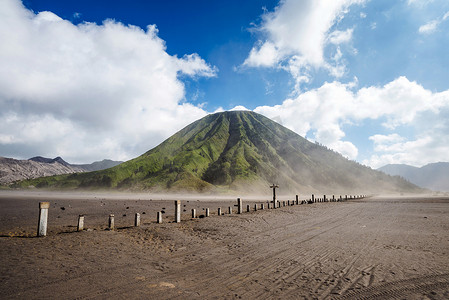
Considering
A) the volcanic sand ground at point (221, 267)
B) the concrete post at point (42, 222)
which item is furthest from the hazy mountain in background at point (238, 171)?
the volcanic sand ground at point (221, 267)

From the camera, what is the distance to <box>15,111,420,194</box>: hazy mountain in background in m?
120

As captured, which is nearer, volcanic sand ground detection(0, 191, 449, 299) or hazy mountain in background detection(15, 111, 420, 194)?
volcanic sand ground detection(0, 191, 449, 299)

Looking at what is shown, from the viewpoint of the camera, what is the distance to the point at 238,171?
128250 millimetres

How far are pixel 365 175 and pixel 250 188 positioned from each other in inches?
4111

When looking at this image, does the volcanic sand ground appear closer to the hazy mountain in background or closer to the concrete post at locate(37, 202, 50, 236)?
the concrete post at locate(37, 202, 50, 236)

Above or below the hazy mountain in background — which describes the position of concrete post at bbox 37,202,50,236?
below

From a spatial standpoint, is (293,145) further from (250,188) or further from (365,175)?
(250,188)

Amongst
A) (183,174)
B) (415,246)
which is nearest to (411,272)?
(415,246)

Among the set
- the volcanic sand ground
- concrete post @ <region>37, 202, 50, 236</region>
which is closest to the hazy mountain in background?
concrete post @ <region>37, 202, 50, 236</region>

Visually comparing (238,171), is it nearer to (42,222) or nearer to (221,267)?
A: (42,222)

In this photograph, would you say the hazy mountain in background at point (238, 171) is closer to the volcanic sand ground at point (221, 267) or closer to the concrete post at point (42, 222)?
the concrete post at point (42, 222)

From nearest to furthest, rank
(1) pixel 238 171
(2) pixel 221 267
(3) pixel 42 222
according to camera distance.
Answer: (2) pixel 221 267 < (3) pixel 42 222 < (1) pixel 238 171

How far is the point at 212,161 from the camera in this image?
15412cm

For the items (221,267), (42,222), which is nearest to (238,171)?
(42,222)
